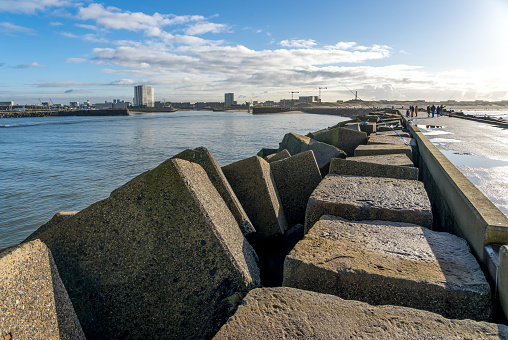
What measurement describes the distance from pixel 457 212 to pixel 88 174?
471 inches

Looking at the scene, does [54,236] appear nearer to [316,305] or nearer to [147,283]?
[147,283]

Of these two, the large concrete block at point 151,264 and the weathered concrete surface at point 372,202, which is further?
the weathered concrete surface at point 372,202

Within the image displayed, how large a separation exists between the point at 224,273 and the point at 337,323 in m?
0.78

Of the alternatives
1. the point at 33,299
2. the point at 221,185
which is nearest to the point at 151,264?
the point at 33,299

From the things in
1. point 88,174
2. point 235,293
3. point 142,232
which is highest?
point 142,232

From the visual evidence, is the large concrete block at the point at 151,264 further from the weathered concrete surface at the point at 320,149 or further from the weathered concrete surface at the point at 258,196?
the weathered concrete surface at the point at 320,149

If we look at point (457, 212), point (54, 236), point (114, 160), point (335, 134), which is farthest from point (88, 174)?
point (457, 212)

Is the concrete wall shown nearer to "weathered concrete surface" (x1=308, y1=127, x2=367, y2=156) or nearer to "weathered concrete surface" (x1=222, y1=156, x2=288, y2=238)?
"weathered concrete surface" (x1=222, y1=156, x2=288, y2=238)

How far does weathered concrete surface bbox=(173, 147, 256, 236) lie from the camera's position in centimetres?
287

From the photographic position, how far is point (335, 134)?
7.62m

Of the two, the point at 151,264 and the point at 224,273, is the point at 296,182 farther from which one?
the point at 151,264

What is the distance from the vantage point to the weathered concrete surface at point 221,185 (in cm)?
287

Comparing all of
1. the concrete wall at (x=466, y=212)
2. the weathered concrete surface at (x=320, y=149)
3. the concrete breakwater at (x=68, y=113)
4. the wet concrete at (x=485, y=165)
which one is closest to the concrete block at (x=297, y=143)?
A: the weathered concrete surface at (x=320, y=149)

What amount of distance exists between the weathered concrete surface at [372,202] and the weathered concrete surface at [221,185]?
0.52 metres
